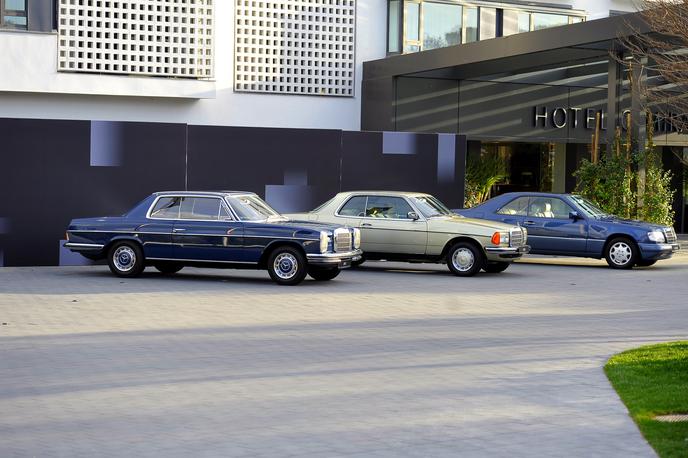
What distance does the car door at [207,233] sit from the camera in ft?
61.4

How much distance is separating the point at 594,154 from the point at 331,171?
6723 millimetres

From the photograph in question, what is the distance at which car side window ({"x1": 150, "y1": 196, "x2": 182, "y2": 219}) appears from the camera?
63.0ft

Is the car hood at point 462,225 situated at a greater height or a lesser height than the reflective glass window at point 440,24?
lesser

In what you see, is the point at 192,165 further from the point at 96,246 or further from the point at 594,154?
the point at 594,154

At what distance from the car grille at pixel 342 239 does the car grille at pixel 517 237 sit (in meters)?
3.17

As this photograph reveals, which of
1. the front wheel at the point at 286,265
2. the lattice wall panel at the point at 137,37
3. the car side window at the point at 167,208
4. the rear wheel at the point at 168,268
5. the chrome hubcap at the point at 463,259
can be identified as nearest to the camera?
the front wheel at the point at 286,265

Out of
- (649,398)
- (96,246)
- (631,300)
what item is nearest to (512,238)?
(631,300)

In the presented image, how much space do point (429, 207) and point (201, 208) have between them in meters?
4.30

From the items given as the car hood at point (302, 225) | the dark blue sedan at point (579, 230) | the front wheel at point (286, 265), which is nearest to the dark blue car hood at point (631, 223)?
the dark blue sedan at point (579, 230)

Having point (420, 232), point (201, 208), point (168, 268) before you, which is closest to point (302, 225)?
point (201, 208)

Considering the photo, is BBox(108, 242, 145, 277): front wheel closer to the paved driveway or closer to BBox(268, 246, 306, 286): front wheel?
the paved driveway

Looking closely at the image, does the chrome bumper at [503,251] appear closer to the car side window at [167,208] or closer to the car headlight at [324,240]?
the car headlight at [324,240]

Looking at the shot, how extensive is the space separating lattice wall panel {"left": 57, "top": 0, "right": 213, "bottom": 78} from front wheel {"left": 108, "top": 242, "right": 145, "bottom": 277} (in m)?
9.03

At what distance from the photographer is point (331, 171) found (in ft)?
81.5
